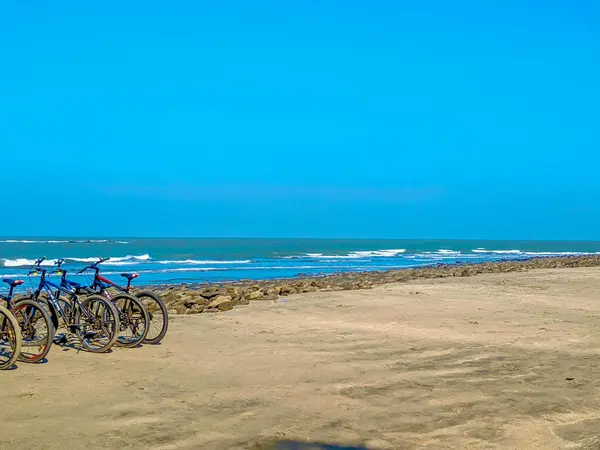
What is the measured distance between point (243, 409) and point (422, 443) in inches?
63.1

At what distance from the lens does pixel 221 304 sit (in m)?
11.5

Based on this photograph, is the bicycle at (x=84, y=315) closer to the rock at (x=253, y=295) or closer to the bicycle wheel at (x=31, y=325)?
the bicycle wheel at (x=31, y=325)

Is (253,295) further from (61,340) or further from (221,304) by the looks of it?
(61,340)

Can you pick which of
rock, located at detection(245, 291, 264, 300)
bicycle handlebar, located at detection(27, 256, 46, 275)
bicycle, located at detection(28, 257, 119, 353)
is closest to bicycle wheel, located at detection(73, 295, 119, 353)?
bicycle, located at detection(28, 257, 119, 353)

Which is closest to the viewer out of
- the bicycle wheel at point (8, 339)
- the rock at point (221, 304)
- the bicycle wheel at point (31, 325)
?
the bicycle wheel at point (8, 339)

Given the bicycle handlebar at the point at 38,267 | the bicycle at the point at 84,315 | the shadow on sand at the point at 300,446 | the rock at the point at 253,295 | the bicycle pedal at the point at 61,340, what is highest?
the bicycle handlebar at the point at 38,267

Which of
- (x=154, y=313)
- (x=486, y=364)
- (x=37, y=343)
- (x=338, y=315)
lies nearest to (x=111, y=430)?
(x=37, y=343)

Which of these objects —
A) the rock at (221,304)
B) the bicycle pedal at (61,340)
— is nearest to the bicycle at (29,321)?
the bicycle pedal at (61,340)

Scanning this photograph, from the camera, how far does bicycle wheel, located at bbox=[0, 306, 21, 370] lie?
19.5ft

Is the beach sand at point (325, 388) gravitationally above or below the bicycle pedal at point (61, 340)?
below

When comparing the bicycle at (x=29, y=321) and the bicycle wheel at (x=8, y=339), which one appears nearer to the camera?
the bicycle wheel at (x=8, y=339)

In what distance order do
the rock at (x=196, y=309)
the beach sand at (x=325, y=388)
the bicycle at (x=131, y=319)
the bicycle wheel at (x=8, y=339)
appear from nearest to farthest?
1. the beach sand at (x=325, y=388)
2. the bicycle wheel at (x=8, y=339)
3. the bicycle at (x=131, y=319)
4. the rock at (x=196, y=309)

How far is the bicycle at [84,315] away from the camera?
7090 mm

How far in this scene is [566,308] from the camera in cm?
1141
